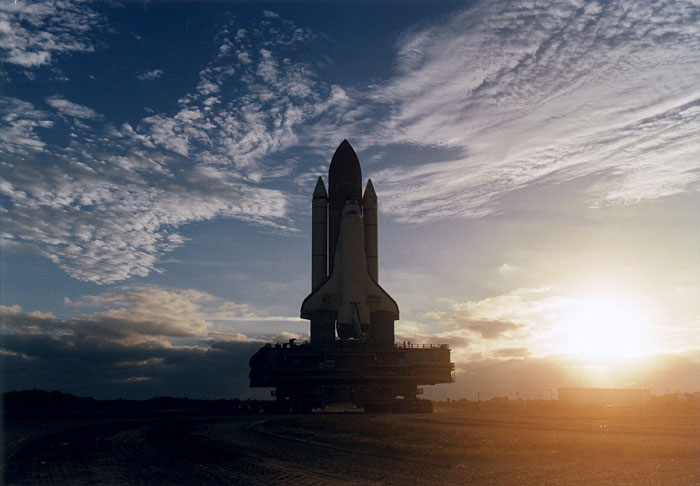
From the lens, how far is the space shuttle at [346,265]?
2842 inches

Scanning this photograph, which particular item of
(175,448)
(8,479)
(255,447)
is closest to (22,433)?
(175,448)

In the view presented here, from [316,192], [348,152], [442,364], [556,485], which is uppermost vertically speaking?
[348,152]

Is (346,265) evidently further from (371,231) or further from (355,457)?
(355,457)

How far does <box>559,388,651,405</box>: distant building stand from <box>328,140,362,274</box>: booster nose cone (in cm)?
7591

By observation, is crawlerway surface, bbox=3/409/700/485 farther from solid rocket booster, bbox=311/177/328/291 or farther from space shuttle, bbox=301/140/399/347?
solid rocket booster, bbox=311/177/328/291

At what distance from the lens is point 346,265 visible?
237ft

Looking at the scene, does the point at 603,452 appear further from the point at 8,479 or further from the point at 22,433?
the point at 22,433

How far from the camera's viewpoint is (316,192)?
260 feet

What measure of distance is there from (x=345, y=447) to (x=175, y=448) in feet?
26.9

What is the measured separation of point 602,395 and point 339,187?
9133 centimetres

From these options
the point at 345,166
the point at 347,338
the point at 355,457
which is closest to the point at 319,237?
the point at 345,166

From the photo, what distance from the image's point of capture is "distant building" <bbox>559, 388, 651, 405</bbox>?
424 ft

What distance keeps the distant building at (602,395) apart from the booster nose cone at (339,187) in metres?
75.9

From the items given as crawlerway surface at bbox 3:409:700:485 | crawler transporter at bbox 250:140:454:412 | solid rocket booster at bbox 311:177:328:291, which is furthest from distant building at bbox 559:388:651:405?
crawlerway surface at bbox 3:409:700:485
